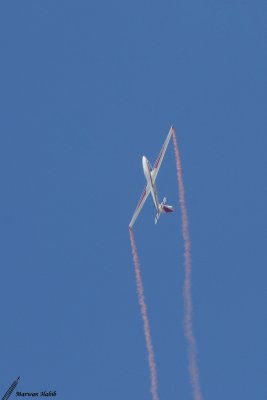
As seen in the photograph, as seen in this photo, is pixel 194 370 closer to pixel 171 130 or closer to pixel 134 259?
pixel 134 259

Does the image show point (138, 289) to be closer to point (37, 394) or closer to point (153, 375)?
point (153, 375)

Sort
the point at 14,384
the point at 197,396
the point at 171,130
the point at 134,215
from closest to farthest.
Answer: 1. the point at 197,396
2. the point at 171,130
3. the point at 134,215
4. the point at 14,384

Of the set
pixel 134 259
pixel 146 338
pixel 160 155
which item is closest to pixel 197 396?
pixel 146 338

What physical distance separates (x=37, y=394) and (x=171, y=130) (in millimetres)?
32554

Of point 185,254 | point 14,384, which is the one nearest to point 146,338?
point 185,254

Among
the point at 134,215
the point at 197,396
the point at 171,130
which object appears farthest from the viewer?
the point at 134,215

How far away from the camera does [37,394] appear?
101938 mm

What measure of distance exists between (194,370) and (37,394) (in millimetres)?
21036

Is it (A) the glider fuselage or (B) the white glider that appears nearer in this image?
(B) the white glider

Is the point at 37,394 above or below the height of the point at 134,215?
below

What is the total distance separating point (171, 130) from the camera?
94625 millimetres

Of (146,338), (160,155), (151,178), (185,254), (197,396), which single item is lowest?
(197,396)

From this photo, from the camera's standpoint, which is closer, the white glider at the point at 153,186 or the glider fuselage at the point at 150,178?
the white glider at the point at 153,186

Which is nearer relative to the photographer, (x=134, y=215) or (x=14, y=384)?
(x=134, y=215)
